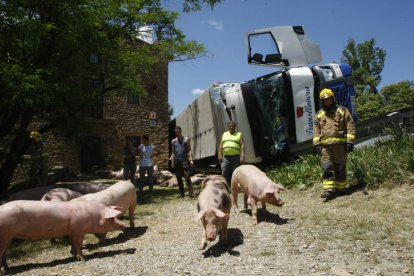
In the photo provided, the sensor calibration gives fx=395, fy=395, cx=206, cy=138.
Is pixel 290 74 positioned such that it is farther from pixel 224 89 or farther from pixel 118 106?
pixel 118 106

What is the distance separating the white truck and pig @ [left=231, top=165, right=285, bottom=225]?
3.53 metres

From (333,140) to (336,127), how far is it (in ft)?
0.78

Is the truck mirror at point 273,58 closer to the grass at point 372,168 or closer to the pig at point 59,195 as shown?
the grass at point 372,168

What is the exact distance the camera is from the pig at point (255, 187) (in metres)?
5.84

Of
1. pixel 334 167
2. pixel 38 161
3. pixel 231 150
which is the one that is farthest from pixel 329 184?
pixel 38 161

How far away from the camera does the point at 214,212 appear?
4.87 metres

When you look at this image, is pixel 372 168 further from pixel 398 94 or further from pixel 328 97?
pixel 398 94

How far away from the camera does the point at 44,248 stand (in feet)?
19.5

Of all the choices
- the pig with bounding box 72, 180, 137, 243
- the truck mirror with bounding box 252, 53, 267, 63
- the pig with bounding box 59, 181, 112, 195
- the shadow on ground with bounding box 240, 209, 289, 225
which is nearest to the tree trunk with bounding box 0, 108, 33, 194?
the pig with bounding box 59, 181, 112, 195

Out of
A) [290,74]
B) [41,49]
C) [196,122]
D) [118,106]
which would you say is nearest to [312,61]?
[290,74]

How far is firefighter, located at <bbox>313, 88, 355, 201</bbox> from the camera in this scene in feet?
22.5

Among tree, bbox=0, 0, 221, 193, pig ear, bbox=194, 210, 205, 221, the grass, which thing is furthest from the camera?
tree, bbox=0, 0, 221, 193

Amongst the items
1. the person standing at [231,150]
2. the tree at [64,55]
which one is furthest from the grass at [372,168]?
the tree at [64,55]

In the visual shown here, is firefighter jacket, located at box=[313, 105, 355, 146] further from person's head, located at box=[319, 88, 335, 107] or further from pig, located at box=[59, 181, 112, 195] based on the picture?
pig, located at box=[59, 181, 112, 195]
